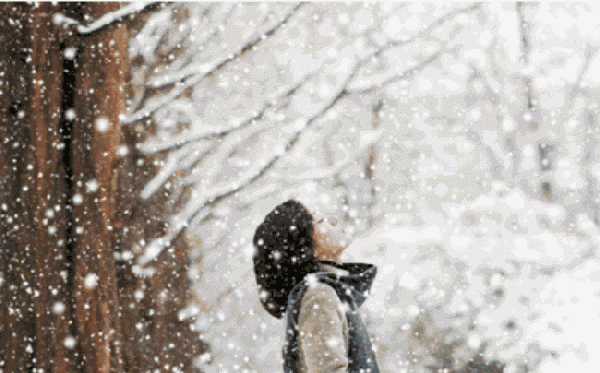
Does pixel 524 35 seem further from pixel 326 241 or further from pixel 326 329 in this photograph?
pixel 326 329

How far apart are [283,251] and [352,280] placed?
0.70ft

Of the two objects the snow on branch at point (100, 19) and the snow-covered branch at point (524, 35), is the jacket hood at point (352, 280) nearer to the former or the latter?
the snow on branch at point (100, 19)

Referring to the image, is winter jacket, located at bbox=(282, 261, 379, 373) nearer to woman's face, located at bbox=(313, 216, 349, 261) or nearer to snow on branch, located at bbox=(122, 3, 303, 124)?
woman's face, located at bbox=(313, 216, 349, 261)

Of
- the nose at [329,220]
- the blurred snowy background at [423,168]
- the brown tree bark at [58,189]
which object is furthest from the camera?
the blurred snowy background at [423,168]

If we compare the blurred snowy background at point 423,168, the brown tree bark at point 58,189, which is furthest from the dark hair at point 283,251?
the blurred snowy background at point 423,168

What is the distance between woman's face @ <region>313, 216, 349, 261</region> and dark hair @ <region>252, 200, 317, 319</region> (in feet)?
0.06

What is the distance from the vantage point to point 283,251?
3.84ft

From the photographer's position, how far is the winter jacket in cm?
98

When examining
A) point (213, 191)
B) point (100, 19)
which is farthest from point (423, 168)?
point (100, 19)

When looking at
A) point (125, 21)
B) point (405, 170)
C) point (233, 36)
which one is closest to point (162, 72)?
point (125, 21)

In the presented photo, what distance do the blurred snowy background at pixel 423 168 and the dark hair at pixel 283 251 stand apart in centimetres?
96

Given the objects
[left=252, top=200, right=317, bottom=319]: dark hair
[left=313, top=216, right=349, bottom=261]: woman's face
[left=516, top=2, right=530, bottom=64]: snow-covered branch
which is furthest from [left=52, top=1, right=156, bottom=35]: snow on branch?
[left=516, top=2, right=530, bottom=64]: snow-covered branch

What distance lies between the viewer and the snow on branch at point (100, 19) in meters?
1.17

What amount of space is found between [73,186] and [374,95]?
2.75 m
